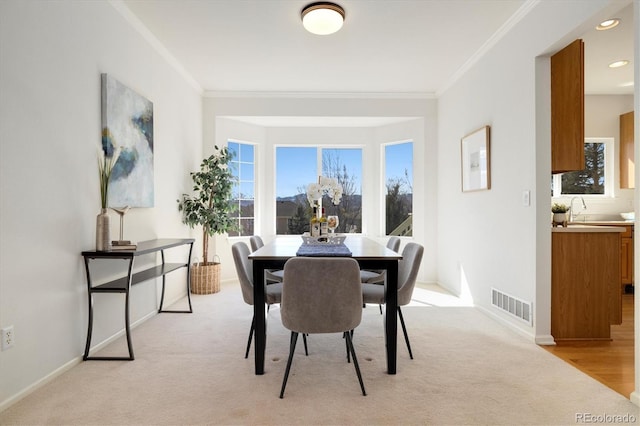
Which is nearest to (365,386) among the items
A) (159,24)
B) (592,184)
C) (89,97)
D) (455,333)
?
(455,333)

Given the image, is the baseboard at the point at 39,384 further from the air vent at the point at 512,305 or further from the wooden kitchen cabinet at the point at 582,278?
the wooden kitchen cabinet at the point at 582,278

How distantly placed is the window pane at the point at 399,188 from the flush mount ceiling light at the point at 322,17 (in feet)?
9.59

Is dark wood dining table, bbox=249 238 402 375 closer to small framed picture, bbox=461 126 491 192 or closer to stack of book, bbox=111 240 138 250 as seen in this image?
stack of book, bbox=111 240 138 250

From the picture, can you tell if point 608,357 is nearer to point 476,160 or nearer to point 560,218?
point 560,218

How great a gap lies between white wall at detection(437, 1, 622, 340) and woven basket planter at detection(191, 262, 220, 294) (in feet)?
10.2

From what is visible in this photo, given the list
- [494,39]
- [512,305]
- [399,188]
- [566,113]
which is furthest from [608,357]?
[399,188]

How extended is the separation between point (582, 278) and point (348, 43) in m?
3.01

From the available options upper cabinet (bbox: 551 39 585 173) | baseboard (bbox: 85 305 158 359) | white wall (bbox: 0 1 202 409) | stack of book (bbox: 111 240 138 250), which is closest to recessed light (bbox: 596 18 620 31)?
upper cabinet (bbox: 551 39 585 173)

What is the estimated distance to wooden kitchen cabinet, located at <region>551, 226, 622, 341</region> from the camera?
114 inches

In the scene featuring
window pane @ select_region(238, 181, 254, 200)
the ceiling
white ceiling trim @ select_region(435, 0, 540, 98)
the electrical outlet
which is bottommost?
the electrical outlet

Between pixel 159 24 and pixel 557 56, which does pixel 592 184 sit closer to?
pixel 557 56

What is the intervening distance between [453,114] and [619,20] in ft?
5.85

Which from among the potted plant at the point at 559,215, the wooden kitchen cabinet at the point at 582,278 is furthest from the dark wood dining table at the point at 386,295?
the potted plant at the point at 559,215

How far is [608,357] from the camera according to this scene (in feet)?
8.50
